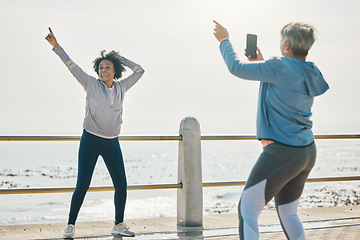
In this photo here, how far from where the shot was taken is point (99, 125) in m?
6.62

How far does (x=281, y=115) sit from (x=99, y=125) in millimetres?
2574

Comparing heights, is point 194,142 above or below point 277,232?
above

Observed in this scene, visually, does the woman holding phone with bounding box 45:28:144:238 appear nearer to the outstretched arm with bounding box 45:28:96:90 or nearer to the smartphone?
the outstretched arm with bounding box 45:28:96:90

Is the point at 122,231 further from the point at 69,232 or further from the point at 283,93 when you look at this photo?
the point at 283,93

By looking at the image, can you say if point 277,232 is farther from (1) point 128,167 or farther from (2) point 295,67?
(1) point 128,167

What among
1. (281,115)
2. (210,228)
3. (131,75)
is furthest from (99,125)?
(281,115)

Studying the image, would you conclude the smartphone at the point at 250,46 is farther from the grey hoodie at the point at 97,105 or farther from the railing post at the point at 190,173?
the railing post at the point at 190,173

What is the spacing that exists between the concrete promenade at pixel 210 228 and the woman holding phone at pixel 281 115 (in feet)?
8.43

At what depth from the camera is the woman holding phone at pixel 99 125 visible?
21.7ft

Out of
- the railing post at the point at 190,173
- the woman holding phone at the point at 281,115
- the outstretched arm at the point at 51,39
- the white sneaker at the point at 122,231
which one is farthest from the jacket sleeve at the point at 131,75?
the woman holding phone at the point at 281,115

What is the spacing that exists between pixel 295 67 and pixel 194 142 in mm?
3396

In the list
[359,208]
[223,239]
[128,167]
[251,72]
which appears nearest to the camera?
[251,72]

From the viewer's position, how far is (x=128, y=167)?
7794 cm

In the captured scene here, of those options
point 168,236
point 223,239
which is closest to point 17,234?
point 168,236
